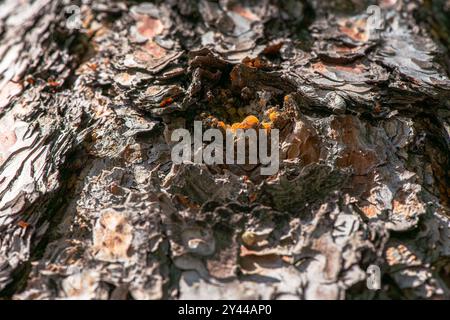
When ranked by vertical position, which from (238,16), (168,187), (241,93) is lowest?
(168,187)

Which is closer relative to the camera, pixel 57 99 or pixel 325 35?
pixel 57 99

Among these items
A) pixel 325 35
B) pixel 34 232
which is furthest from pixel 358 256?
pixel 325 35

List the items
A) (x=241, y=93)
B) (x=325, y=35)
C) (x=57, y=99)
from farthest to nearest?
(x=325, y=35)
(x=57, y=99)
(x=241, y=93)

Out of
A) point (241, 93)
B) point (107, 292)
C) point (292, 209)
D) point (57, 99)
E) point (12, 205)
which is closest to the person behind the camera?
point (107, 292)

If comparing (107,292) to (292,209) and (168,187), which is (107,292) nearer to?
(168,187)

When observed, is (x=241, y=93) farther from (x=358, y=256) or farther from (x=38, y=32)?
(x=38, y=32)

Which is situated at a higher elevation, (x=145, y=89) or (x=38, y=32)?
(x=38, y=32)

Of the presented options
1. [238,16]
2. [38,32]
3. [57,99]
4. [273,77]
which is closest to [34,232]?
[57,99]
